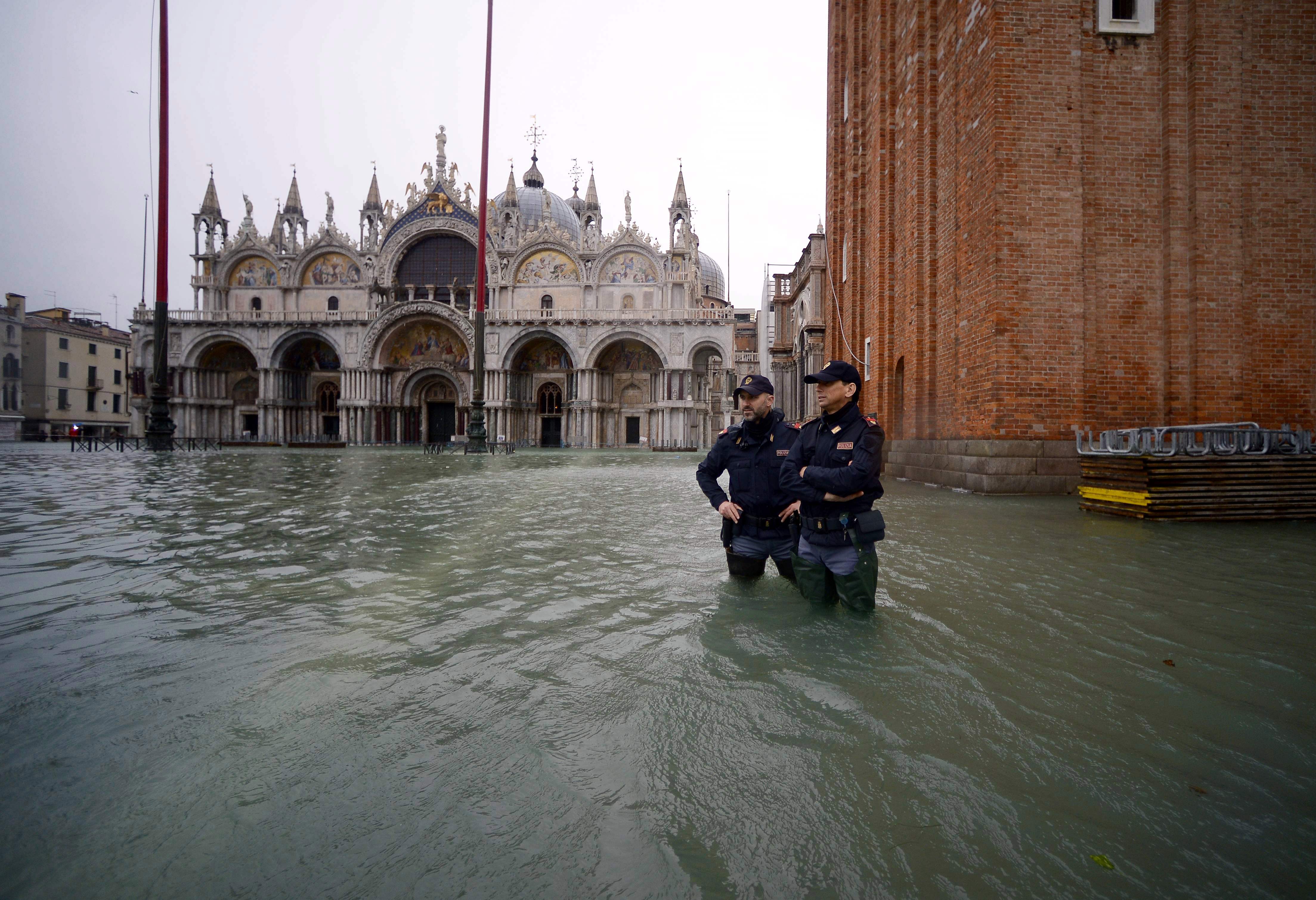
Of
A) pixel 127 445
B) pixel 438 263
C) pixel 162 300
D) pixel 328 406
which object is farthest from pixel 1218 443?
pixel 328 406

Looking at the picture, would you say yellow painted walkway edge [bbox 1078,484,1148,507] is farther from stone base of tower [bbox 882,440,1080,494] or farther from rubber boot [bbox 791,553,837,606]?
rubber boot [bbox 791,553,837,606]

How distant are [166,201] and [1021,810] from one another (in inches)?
1093

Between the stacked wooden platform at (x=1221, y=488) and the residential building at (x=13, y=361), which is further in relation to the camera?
the residential building at (x=13, y=361)

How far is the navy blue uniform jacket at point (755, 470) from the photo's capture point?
14.0 feet

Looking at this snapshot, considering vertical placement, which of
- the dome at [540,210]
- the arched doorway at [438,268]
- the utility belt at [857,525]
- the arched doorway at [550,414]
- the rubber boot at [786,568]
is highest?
the dome at [540,210]

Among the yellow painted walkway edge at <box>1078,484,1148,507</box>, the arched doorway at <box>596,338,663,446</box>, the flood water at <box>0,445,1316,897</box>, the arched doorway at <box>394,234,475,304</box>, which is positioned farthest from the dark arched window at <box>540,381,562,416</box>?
the flood water at <box>0,445,1316,897</box>

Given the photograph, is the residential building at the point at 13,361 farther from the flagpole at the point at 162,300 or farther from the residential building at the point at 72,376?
the flagpole at the point at 162,300

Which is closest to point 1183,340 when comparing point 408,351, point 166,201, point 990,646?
point 990,646

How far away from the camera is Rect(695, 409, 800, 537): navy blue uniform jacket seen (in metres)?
4.27

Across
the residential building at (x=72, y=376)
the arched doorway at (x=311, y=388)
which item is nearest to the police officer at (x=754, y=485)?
the arched doorway at (x=311, y=388)

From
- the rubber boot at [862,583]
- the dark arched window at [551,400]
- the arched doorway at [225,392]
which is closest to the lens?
the rubber boot at [862,583]

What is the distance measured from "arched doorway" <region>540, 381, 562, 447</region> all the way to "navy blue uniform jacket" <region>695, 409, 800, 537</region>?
3956cm

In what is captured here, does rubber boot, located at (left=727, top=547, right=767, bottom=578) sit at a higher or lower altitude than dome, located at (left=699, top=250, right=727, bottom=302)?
lower

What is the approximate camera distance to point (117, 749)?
2141 mm
